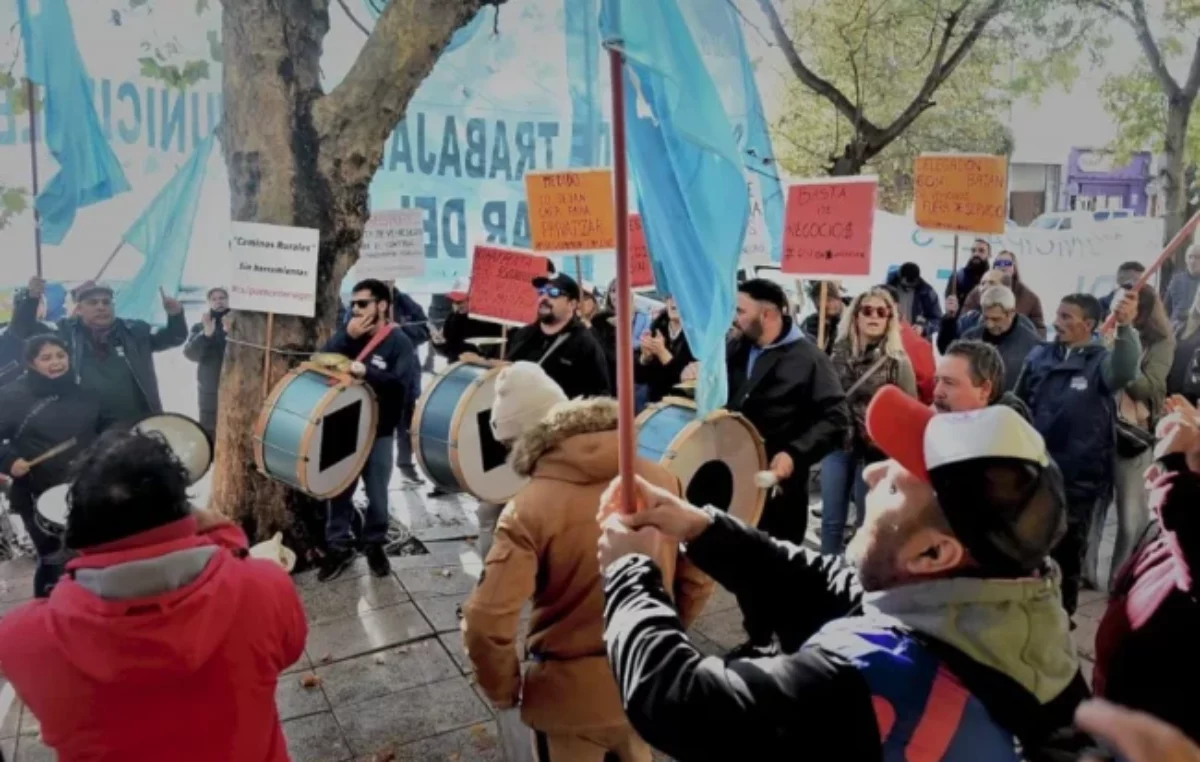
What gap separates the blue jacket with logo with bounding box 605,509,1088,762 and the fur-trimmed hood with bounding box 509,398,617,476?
3.63ft

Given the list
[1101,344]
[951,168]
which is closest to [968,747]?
[1101,344]

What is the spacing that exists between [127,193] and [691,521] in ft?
23.4

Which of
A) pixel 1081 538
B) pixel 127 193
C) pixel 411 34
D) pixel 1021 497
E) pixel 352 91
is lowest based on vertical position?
pixel 1081 538

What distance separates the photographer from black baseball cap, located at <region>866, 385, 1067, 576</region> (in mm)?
1416

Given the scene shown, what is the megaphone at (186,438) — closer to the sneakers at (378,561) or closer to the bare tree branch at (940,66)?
the sneakers at (378,561)

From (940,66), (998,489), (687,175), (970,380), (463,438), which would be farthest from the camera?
(940,66)

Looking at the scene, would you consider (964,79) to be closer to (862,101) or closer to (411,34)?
(862,101)

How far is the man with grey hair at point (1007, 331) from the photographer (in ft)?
20.4

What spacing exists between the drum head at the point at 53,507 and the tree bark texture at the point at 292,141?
1376 mm

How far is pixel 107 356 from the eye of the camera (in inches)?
235

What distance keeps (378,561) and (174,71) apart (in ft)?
13.9

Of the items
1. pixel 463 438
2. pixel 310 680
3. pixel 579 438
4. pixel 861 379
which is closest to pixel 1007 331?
pixel 861 379

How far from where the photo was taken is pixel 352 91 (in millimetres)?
6160

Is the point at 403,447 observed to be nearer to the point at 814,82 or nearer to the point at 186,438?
the point at 186,438
